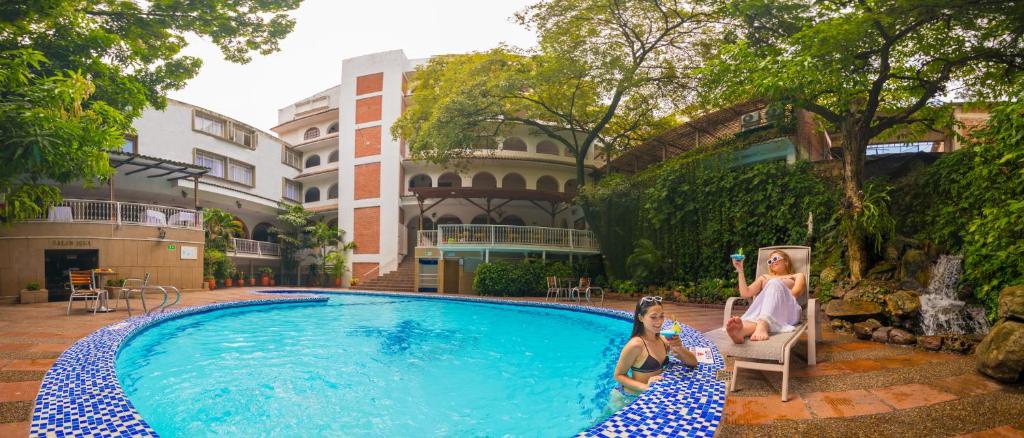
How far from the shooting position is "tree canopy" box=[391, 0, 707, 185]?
1424 centimetres

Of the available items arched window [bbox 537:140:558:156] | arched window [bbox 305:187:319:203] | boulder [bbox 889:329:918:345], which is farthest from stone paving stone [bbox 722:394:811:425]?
arched window [bbox 305:187:319:203]

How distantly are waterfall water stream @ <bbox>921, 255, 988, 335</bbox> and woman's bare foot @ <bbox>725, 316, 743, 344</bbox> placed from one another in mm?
3927

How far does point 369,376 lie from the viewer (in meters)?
5.97

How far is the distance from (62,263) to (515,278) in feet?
48.0

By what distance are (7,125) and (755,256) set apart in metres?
14.2

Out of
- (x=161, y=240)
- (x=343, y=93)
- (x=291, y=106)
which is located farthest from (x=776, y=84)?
(x=291, y=106)

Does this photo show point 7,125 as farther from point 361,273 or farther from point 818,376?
point 361,273

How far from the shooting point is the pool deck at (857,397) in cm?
300

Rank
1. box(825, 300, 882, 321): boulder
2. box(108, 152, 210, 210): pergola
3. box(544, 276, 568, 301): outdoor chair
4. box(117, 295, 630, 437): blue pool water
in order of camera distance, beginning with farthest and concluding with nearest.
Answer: box(108, 152, 210, 210): pergola < box(544, 276, 568, 301): outdoor chair < box(825, 300, 882, 321): boulder < box(117, 295, 630, 437): blue pool water

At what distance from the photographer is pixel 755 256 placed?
11.3 metres

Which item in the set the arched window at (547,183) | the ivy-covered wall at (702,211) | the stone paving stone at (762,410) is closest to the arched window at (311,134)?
the arched window at (547,183)

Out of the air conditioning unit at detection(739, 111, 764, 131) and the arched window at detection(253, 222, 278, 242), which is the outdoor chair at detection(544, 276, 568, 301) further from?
the arched window at detection(253, 222, 278, 242)

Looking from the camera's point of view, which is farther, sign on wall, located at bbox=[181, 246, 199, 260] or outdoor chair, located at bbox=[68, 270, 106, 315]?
sign on wall, located at bbox=[181, 246, 199, 260]

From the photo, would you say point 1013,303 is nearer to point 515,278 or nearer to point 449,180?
point 515,278
